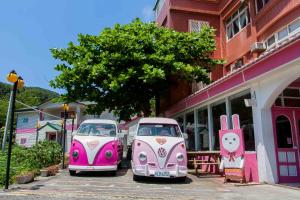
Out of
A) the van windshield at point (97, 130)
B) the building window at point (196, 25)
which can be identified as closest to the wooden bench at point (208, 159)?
the van windshield at point (97, 130)

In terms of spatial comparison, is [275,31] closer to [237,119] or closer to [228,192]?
[237,119]

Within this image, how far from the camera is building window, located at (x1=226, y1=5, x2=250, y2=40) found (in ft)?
59.4

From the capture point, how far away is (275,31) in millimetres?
15164

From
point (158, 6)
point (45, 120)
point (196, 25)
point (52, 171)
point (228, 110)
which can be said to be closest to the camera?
point (52, 171)

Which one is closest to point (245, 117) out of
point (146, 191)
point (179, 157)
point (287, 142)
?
point (287, 142)

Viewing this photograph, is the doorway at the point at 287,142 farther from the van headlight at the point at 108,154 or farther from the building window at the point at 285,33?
the van headlight at the point at 108,154

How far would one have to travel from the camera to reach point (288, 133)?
35.7 feet

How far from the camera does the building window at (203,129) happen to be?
1491 centimetres

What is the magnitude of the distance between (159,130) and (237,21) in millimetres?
10790

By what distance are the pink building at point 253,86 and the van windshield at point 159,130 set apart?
2394 mm

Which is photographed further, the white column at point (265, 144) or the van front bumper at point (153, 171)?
the van front bumper at point (153, 171)

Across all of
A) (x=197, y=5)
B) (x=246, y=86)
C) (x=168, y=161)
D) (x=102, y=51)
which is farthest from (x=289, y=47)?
(x=197, y=5)

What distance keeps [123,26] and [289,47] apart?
11.7m

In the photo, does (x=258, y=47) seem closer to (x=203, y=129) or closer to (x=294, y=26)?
(x=294, y=26)
